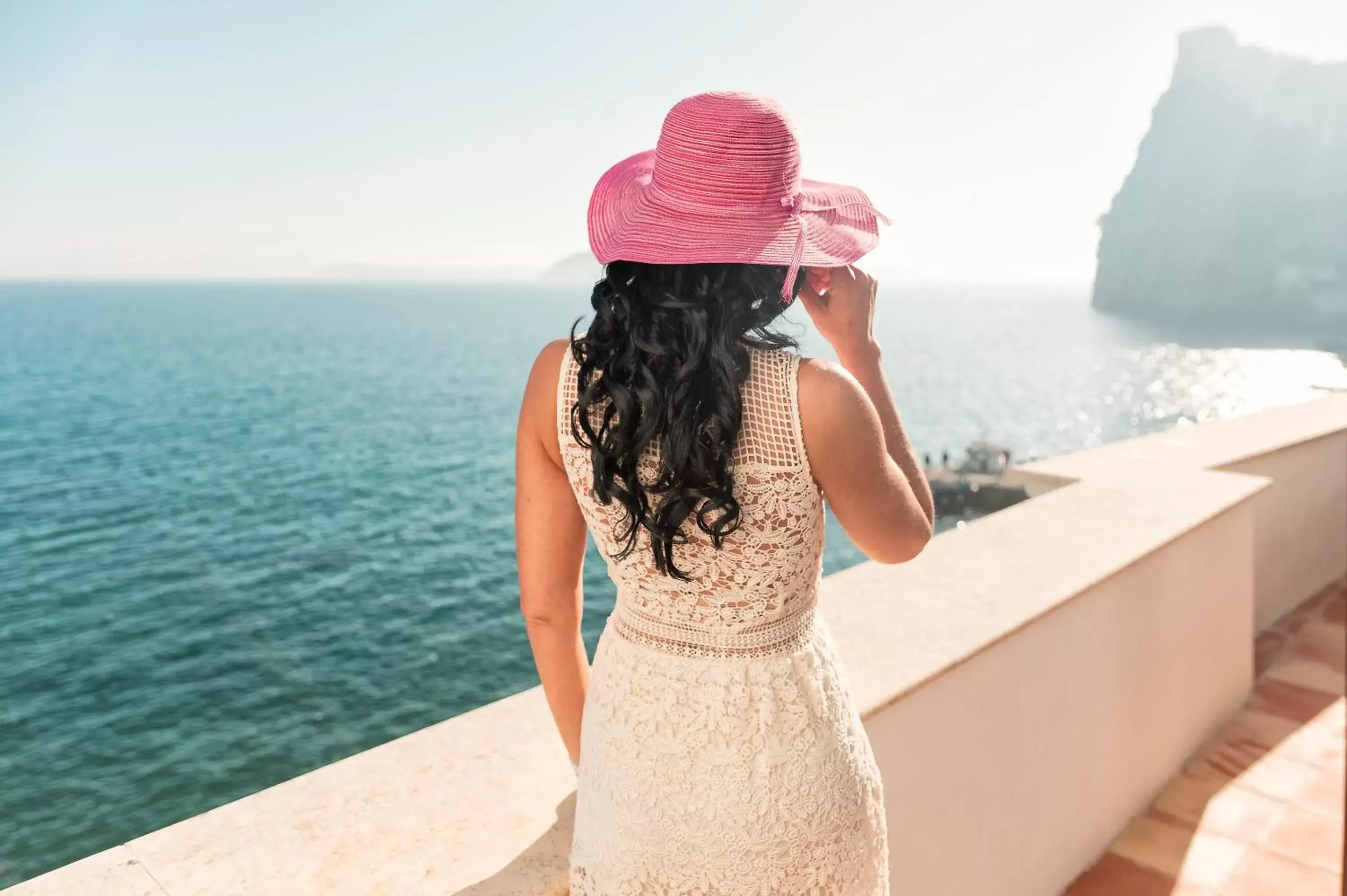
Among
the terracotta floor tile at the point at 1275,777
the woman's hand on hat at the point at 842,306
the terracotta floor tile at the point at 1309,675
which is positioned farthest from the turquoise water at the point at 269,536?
the terracotta floor tile at the point at 1309,675

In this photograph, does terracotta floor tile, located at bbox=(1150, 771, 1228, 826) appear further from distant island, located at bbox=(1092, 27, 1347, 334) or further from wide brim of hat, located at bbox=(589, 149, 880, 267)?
distant island, located at bbox=(1092, 27, 1347, 334)

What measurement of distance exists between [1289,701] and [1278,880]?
1046 mm

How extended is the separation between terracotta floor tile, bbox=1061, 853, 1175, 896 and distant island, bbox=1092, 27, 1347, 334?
97.9 m

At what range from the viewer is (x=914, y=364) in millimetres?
90500

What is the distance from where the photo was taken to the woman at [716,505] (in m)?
0.87

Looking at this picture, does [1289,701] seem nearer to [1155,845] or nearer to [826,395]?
[1155,845]

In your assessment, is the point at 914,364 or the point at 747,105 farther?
the point at 914,364

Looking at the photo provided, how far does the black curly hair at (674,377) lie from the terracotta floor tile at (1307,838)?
2.26 metres

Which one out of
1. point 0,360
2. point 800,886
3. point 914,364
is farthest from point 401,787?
point 0,360

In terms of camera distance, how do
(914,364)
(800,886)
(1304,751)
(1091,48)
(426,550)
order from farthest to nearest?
(1091,48)
(914,364)
(426,550)
(1304,751)
(800,886)

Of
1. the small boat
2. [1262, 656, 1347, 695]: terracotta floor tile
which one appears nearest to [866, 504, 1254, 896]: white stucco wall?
[1262, 656, 1347, 695]: terracotta floor tile

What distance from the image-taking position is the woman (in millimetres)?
869

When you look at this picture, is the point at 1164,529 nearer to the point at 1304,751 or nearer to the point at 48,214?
the point at 1304,751

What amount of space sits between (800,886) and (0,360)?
100m
